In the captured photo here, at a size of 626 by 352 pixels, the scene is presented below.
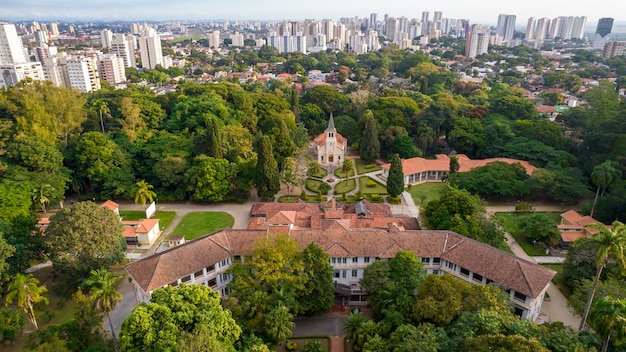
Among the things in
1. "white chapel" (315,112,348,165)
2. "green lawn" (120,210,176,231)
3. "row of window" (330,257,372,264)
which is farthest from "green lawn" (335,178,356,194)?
"row of window" (330,257,372,264)

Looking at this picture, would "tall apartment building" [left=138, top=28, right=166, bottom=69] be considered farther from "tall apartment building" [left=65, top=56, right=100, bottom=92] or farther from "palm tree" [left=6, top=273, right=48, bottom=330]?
"palm tree" [left=6, top=273, right=48, bottom=330]

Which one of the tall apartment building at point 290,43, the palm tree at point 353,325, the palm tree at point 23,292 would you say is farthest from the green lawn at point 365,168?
the tall apartment building at point 290,43

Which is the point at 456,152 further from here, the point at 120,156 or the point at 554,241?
the point at 120,156

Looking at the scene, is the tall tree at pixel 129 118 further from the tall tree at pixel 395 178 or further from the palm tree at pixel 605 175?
the palm tree at pixel 605 175

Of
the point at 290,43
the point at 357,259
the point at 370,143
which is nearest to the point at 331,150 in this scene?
the point at 370,143

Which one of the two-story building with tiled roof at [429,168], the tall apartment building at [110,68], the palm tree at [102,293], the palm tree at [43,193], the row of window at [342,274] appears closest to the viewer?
the palm tree at [102,293]

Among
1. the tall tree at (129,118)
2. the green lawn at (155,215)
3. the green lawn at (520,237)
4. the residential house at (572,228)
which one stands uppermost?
the tall tree at (129,118)

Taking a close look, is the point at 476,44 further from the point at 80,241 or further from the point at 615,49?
the point at 80,241

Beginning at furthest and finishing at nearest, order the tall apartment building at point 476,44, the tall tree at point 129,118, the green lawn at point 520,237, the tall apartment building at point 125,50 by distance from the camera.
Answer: the tall apartment building at point 476,44
the tall apartment building at point 125,50
the tall tree at point 129,118
the green lawn at point 520,237
